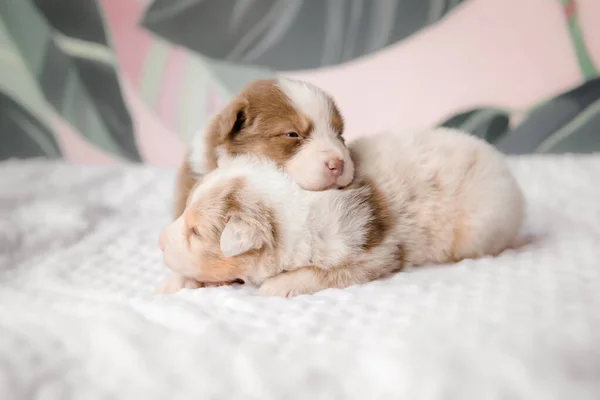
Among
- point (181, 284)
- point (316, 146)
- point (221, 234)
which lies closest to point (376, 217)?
point (316, 146)

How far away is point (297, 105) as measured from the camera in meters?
1.38

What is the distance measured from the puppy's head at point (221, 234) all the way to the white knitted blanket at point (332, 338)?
61 millimetres

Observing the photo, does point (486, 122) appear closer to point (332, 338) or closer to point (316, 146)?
point (316, 146)

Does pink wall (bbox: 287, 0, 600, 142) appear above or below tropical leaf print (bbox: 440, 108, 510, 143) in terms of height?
above

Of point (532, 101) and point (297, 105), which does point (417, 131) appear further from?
point (532, 101)

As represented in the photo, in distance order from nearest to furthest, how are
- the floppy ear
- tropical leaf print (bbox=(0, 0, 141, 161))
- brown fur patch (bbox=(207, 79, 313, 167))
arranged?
the floppy ear, brown fur patch (bbox=(207, 79, 313, 167)), tropical leaf print (bbox=(0, 0, 141, 161))

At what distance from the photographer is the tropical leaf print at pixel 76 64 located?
2.56m

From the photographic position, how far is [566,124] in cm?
227

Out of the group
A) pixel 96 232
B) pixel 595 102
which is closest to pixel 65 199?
pixel 96 232

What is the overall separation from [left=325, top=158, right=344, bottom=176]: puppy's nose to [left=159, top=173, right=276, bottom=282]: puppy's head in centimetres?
18

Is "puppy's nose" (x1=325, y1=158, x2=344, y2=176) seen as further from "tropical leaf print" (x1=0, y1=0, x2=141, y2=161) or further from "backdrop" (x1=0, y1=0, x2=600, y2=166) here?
"tropical leaf print" (x1=0, y1=0, x2=141, y2=161)

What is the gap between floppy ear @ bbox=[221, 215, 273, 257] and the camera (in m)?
1.12

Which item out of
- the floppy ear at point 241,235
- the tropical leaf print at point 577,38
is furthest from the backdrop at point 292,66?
the floppy ear at point 241,235

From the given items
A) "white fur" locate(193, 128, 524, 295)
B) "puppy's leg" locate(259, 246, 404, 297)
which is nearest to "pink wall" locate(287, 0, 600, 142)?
"white fur" locate(193, 128, 524, 295)
